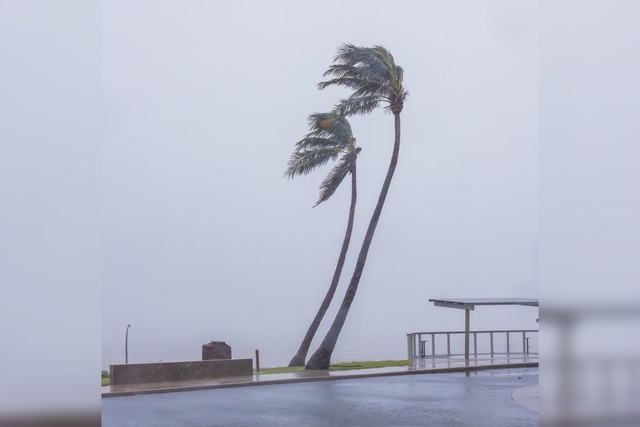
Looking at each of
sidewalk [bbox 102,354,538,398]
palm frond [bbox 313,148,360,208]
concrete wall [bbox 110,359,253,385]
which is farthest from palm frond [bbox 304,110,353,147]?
concrete wall [bbox 110,359,253,385]

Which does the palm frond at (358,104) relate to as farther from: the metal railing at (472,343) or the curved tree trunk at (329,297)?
the metal railing at (472,343)

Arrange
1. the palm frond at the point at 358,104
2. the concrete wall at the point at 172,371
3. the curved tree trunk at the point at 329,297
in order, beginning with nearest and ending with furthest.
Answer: the concrete wall at the point at 172,371 → the palm frond at the point at 358,104 → the curved tree trunk at the point at 329,297

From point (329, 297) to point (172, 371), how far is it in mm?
11069

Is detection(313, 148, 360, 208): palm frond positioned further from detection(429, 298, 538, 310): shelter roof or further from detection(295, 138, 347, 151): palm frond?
detection(429, 298, 538, 310): shelter roof

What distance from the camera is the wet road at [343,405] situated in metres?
10.5

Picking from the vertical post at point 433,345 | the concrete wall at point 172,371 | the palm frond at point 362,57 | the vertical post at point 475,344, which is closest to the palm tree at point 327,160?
the palm frond at point 362,57

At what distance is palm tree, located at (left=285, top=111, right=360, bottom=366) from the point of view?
29297 millimetres

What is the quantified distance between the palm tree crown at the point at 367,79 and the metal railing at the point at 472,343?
263 inches

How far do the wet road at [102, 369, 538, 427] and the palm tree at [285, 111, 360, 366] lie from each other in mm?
11307

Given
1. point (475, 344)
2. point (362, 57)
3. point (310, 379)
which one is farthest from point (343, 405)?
point (362, 57)

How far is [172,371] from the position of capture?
18734mm

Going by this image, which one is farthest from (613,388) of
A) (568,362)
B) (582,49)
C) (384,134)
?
(384,134)

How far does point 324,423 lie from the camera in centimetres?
1020

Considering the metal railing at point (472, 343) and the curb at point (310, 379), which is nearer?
the curb at point (310, 379)
